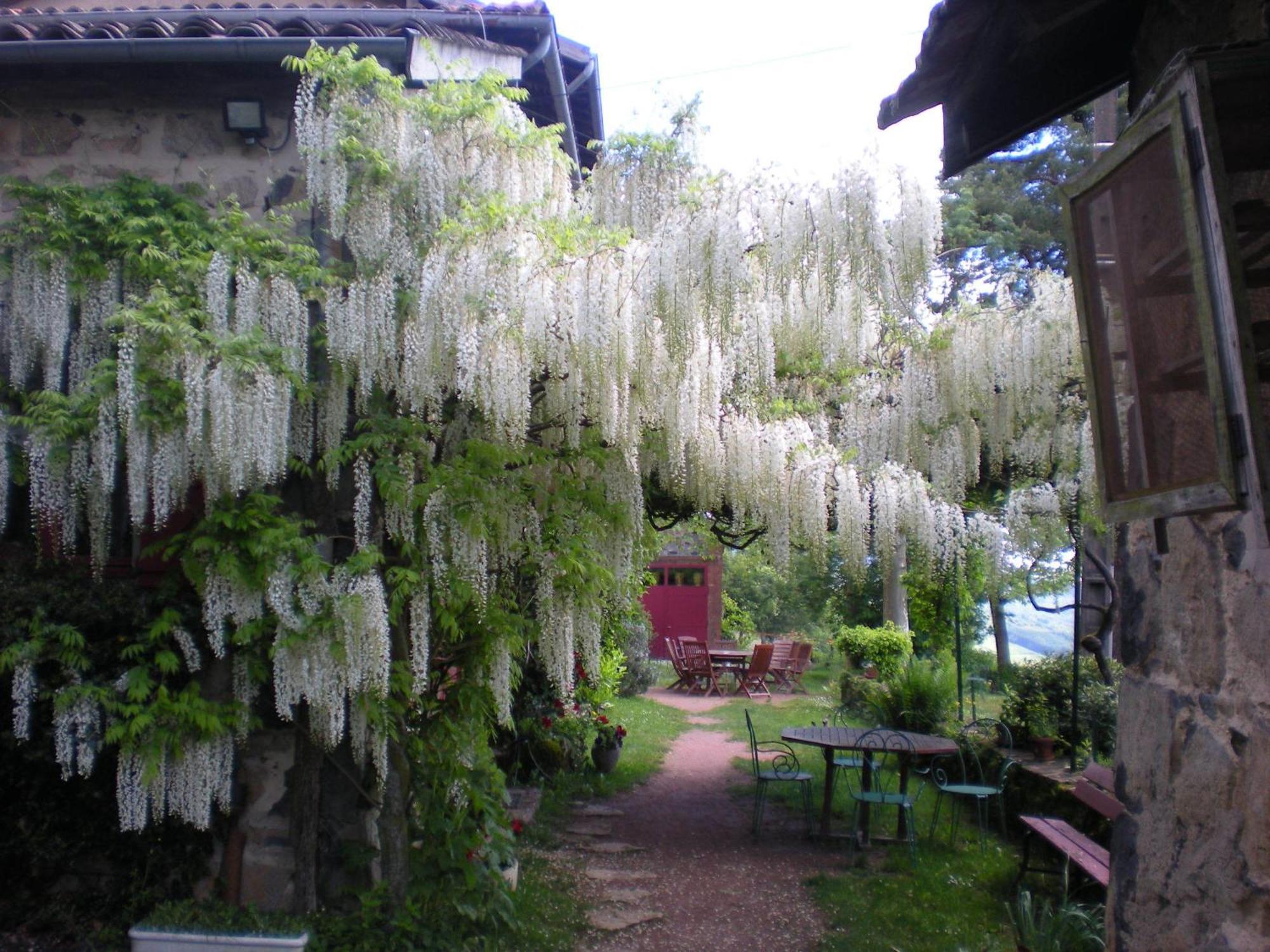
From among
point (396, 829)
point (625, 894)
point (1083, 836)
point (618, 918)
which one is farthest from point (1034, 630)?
point (396, 829)

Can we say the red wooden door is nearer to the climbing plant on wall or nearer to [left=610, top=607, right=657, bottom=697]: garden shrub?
[left=610, top=607, right=657, bottom=697]: garden shrub

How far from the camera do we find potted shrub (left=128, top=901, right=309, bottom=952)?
3.49 m

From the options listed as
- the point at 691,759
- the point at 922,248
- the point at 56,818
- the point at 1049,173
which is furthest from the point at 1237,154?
the point at 1049,173

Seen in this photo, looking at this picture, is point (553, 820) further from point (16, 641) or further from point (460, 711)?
point (16, 641)

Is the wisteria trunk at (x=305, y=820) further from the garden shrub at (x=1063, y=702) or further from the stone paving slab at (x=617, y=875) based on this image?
the garden shrub at (x=1063, y=702)

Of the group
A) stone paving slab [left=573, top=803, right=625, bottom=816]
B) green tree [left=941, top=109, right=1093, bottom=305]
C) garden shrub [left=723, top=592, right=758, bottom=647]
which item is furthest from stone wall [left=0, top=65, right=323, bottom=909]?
garden shrub [left=723, top=592, right=758, bottom=647]

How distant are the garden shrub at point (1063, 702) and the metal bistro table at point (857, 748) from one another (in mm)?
660

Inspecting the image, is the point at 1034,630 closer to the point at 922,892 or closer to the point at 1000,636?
the point at 1000,636

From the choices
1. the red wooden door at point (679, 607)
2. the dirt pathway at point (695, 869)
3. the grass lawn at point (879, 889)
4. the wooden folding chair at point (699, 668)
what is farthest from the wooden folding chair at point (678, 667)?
the grass lawn at point (879, 889)

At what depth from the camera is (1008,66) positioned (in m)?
2.18

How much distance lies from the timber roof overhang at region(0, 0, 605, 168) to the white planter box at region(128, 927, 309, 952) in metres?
3.25

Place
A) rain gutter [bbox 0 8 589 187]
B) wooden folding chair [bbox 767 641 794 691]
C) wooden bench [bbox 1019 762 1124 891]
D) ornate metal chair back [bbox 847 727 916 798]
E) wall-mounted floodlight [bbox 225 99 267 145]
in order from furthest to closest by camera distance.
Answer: wooden folding chair [bbox 767 641 794 691] < ornate metal chair back [bbox 847 727 916 798] < wall-mounted floodlight [bbox 225 99 267 145] < rain gutter [bbox 0 8 589 187] < wooden bench [bbox 1019 762 1124 891]

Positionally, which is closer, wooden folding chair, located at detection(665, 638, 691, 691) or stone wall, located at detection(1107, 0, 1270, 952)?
stone wall, located at detection(1107, 0, 1270, 952)

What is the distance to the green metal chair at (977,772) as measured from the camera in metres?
5.93
